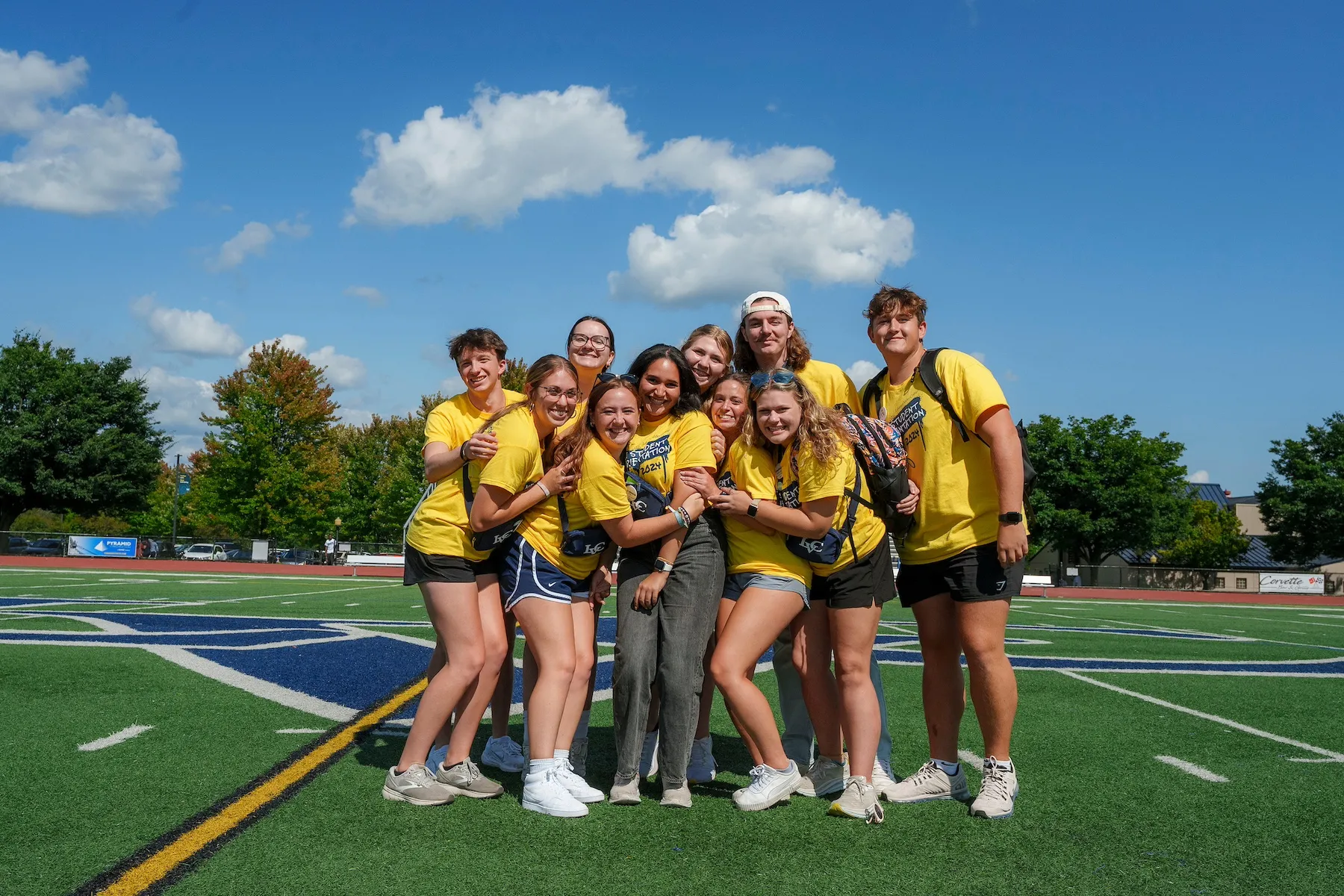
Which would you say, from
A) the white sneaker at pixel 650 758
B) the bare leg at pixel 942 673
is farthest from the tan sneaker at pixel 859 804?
the white sneaker at pixel 650 758

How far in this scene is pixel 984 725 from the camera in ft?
13.0

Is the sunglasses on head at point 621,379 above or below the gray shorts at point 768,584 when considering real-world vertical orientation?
above

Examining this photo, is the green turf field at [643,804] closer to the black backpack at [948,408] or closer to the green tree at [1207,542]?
the black backpack at [948,408]

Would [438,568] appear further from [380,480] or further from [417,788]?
[380,480]

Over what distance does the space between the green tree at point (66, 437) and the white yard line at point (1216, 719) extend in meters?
47.9

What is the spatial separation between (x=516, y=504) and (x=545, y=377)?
60cm

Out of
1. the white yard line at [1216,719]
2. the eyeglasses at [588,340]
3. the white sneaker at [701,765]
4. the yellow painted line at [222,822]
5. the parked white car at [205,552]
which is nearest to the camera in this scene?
the yellow painted line at [222,822]

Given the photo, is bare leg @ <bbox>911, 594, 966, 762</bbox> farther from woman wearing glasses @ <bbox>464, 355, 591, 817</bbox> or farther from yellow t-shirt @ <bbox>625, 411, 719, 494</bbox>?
woman wearing glasses @ <bbox>464, 355, 591, 817</bbox>

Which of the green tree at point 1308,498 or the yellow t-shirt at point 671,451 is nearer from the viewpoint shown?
the yellow t-shirt at point 671,451

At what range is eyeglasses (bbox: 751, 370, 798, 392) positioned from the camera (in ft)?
13.0

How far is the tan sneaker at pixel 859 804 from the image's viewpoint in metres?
3.65

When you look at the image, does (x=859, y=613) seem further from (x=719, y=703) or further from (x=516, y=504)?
(x=719, y=703)

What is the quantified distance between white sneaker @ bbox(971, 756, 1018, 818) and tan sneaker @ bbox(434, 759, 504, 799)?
2099 mm

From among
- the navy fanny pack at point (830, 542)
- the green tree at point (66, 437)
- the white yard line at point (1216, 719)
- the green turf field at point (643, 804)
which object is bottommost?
the white yard line at point (1216, 719)
